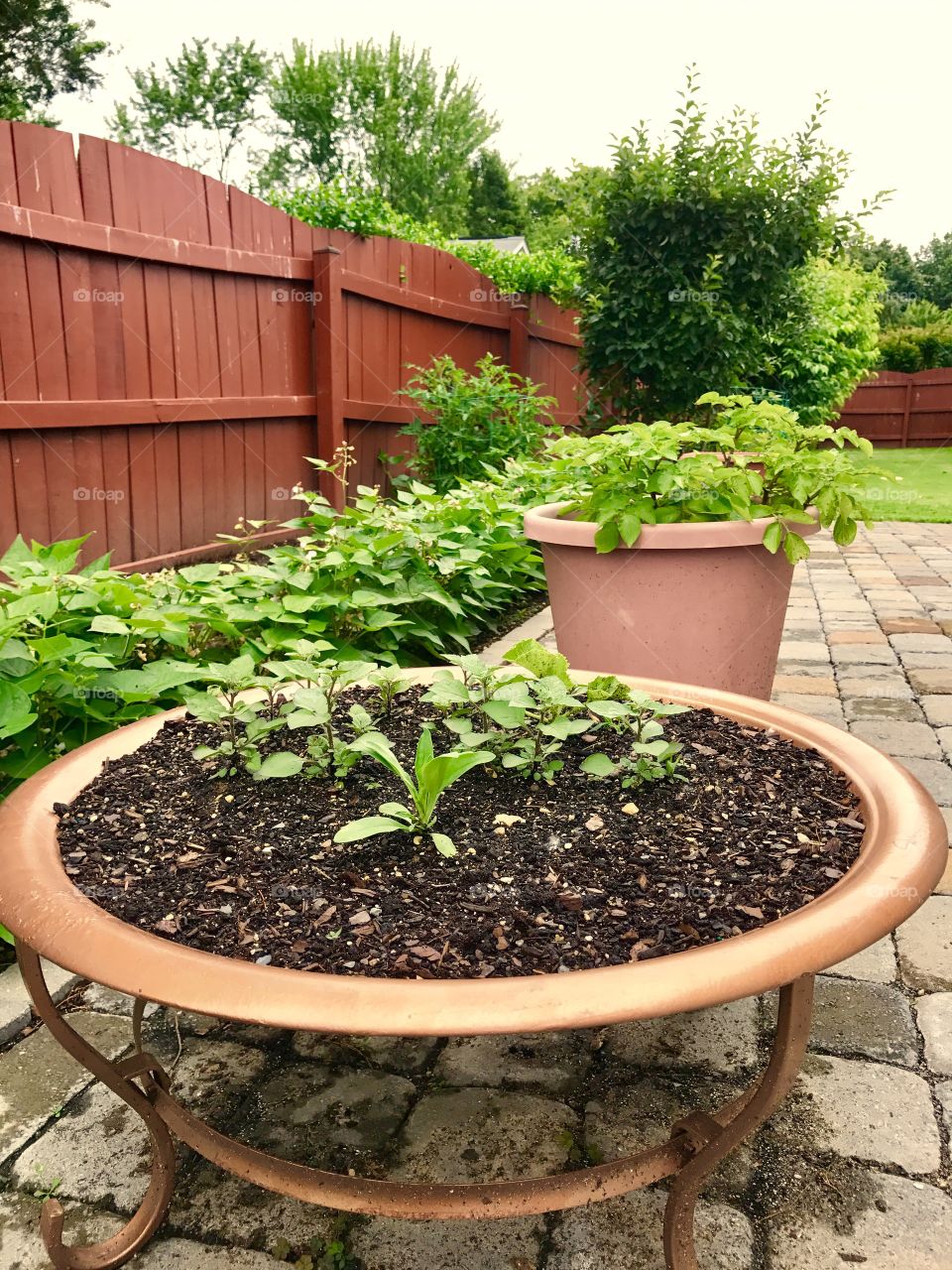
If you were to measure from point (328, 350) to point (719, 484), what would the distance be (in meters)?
3.89

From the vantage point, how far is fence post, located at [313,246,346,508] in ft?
18.7

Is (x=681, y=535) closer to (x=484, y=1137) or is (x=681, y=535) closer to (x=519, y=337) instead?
(x=484, y=1137)

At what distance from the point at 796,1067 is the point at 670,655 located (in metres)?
1.54

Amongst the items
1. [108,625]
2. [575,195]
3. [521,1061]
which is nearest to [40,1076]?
[521,1061]

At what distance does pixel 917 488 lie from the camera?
10.8 metres

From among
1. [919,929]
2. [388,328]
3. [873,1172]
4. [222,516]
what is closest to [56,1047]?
[873,1172]

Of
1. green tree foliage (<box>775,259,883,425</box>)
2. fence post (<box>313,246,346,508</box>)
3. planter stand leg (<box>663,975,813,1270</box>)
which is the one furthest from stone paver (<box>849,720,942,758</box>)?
green tree foliage (<box>775,259,883,425</box>)

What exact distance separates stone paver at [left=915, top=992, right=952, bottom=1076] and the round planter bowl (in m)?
0.99

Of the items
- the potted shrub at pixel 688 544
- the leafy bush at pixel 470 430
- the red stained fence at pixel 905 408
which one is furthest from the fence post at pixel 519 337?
the red stained fence at pixel 905 408

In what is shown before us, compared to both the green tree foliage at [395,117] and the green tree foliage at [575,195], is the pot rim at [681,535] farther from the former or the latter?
the green tree foliage at [395,117]

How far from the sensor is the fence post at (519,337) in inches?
327

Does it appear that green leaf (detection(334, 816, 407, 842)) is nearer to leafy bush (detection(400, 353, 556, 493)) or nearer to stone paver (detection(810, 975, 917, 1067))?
stone paver (detection(810, 975, 917, 1067))

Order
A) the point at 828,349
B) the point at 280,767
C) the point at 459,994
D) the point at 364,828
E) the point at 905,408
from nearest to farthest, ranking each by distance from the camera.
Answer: the point at 459,994 → the point at 364,828 → the point at 280,767 → the point at 828,349 → the point at 905,408

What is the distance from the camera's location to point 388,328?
21.4ft
